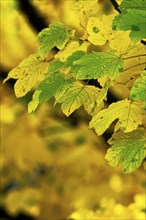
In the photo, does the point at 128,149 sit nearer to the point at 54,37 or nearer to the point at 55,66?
the point at 55,66

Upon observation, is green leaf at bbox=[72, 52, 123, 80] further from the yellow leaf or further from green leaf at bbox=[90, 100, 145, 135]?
the yellow leaf

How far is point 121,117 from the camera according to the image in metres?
2.21

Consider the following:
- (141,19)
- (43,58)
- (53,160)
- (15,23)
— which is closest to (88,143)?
(53,160)

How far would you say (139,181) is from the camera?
4934 mm

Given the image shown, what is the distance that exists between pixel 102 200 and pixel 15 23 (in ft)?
5.06

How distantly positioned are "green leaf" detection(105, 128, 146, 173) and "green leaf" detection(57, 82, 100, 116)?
176 mm

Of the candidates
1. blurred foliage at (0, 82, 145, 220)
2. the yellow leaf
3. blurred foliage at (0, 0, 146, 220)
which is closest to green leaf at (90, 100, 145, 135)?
the yellow leaf

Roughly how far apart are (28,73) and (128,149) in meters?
0.56

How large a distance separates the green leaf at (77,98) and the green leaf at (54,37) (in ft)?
0.63

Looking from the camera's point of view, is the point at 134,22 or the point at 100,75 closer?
the point at 134,22

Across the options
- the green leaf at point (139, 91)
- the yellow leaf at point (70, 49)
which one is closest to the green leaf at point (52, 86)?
the yellow leaf at point (70, 49)

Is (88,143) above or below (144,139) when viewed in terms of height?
below

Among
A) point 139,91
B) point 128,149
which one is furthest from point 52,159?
point 139,91

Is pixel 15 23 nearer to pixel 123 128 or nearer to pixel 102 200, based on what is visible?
pixel 102 200
